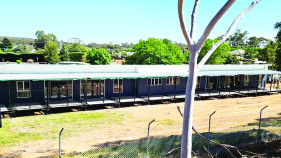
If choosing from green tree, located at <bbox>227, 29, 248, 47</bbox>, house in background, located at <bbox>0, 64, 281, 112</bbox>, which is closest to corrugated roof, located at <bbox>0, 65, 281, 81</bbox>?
house in background, located at <bbox>0, 64, 281, 112</bbox>

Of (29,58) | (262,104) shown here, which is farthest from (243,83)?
(29,58)

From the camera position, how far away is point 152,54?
3988 centimetres

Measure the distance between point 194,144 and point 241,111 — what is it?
11798mm

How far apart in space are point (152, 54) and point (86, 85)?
22.3 metres

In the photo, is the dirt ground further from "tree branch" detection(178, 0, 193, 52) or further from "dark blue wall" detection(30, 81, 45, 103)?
"tree branch" detection(178, 0, 193, 52)

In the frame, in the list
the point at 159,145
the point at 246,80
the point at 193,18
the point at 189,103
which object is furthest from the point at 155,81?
the point at 189,103

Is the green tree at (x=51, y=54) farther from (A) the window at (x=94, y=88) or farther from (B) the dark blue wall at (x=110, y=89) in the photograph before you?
(B) the dark blue wall at (x=110, y=89)

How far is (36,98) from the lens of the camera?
749 inches

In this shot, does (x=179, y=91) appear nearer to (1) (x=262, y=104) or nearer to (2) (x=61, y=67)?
(1) (x=262, y=104)

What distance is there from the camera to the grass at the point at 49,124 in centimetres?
1293

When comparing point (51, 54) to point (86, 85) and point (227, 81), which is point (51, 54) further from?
point (86, 85)

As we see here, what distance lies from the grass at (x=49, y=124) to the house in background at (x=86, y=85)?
1099 mm

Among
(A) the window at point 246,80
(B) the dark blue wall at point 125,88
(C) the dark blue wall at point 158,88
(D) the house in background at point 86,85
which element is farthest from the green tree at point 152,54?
(B) the dark blue wall at point 125,88

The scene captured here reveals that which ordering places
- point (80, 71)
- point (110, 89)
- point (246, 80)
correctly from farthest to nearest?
1. point (246, 80)
2. point (110, 89)
3. point (80, 71)
